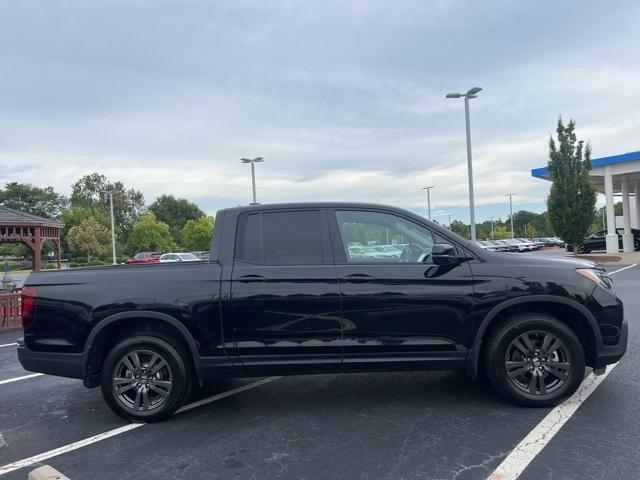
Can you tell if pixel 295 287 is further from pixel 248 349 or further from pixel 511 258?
pixel 511 258

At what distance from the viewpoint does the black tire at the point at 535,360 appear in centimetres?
445

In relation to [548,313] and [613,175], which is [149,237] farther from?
[548,313]

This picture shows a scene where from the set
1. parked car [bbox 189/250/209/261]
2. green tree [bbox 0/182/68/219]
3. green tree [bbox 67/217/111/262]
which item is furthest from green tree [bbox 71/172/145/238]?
parked car [bbox 189/250/209/261]

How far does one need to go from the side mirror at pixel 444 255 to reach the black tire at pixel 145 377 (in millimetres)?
2388

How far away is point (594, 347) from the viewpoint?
449 cm

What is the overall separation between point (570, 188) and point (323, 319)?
22706mm

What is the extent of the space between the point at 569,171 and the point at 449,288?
22.5m

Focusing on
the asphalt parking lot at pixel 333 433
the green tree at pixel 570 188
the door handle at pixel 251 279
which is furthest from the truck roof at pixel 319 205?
the green tree at pixel 570 188

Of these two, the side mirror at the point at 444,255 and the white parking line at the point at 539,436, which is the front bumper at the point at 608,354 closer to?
the white parking line at the point at 539,436

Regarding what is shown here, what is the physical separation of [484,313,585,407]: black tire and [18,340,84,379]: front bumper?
3.60 metres

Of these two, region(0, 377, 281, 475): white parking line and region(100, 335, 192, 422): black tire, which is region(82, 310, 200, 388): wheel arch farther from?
region(0, 377, 281, 475): white parking line

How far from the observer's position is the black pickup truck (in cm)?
442

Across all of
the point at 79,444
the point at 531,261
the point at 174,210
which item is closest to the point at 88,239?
the point at 174,210

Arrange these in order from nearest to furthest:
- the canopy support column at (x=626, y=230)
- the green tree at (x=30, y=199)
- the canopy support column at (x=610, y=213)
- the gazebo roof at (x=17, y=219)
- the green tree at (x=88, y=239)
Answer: the gazebo roof at (x=17, y=219), the canopy support column at (x=610, y=213), the canopy support column at (x=626, y=230), the green tree at (x=88, y=239), the green tree at (x=30, y=199)
